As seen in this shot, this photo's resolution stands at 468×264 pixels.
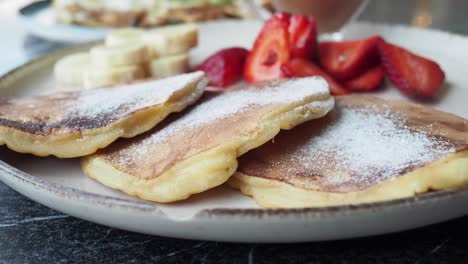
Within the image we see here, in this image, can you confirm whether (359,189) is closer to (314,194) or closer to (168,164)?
(314,194)

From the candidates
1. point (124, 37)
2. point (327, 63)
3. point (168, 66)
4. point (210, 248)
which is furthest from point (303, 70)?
point (210, 248)

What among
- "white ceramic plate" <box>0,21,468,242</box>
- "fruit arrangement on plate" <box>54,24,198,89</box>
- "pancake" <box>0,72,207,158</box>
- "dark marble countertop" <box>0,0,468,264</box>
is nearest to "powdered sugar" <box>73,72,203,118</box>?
"pancake" <box>0,72,207,158</box>

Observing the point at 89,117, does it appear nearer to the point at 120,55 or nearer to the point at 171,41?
the point at 120,55

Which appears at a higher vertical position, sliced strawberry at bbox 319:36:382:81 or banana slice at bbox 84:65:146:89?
sliced strawberry at bbox 319:36:382:81

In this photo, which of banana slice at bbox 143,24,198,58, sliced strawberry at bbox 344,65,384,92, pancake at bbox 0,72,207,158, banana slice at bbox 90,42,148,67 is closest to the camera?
pancake at bbox 0,72,207,158

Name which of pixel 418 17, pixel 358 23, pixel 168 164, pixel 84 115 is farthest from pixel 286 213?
pixel 418 17

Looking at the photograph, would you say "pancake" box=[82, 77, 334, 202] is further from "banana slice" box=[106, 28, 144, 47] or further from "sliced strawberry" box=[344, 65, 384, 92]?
"banana slice" box=[106, 28, 144, 47]
